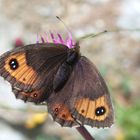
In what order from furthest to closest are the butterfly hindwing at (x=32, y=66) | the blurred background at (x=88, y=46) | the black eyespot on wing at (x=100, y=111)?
1. the blurred background at (x=88, y=46)
2. the butterfly hindwing at (x=32, y=66)
3. the black eyespot on wing at (x=100, y=111)

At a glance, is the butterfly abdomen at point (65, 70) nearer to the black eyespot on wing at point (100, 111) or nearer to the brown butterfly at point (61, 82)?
the brown butterfly at point (61, 82)

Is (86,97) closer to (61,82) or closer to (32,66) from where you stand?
(61,82)

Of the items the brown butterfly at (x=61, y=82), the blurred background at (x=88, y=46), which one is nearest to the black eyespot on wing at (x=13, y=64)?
the brown butterfly at (x=61, y=82)

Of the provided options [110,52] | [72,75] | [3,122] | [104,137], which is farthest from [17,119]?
[72,75]

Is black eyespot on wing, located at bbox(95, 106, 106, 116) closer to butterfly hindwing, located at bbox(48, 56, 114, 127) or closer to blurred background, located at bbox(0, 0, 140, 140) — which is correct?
butterfly hindwing, located at bbox(48, 56, 114, 127)

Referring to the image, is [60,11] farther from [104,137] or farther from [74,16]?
[104,137]

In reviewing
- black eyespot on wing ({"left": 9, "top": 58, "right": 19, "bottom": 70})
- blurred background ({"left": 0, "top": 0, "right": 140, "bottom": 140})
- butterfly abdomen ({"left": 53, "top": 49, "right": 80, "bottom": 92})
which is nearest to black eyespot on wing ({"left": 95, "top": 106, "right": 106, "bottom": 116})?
butterfly abdomen ({"left": 53, "top": 49, "right": 80, "bottom": 92})
